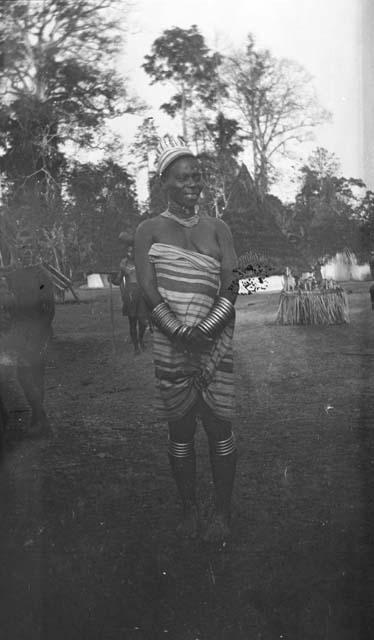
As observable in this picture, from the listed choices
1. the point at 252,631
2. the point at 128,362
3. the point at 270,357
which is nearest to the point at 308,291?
the point at 270,357

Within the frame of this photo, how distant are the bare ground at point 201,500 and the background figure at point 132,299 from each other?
11cm

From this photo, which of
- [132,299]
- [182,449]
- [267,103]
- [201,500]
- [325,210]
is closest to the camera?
[182,449]

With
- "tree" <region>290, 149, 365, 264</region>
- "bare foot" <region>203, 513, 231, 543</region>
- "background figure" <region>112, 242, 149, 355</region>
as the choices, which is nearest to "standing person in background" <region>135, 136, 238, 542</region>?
"bare foot" <region>203, 513, 231, 543</region>

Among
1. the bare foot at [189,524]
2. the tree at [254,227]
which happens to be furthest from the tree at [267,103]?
the bare foot at [189,524]

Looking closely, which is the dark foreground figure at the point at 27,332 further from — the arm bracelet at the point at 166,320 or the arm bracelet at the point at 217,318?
the arm bracelet at the point at 217,318

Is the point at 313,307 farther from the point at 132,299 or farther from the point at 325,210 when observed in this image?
the point at 132,299

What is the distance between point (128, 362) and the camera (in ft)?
12.2

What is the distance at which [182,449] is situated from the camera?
326 cm

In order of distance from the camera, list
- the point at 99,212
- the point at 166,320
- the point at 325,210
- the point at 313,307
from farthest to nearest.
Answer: the point at 313,307
the point at 325,210
the point at 99,212
the point at 166,320

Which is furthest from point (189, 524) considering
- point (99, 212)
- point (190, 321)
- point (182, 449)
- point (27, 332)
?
point (99, 212)

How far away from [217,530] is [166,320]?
44.3 inches

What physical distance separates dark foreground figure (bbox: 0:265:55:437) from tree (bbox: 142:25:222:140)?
1.29m

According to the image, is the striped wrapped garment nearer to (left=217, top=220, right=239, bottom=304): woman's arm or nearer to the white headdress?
(left=217, top=220, right=239, bottom=304): woman's arm

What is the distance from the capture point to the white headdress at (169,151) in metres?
3.17
